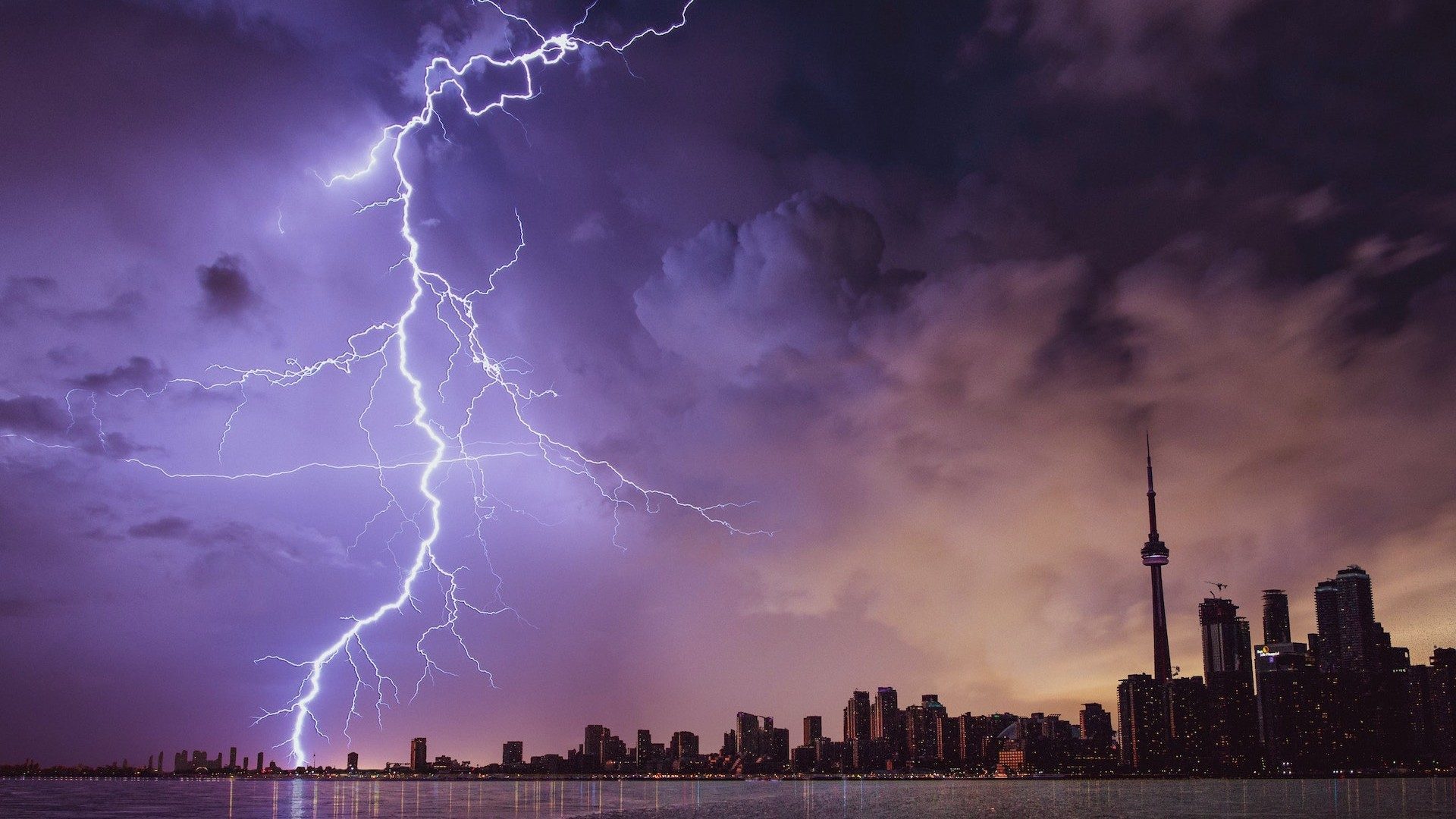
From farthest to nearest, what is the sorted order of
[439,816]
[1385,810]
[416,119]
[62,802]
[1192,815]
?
1. [62,802]
2. [1385,810]
3. [1192,815]
4. [439,816]
5. [416,119]

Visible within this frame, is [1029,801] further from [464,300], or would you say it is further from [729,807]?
[464,300]

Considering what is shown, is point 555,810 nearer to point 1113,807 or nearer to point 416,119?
point 1113,807

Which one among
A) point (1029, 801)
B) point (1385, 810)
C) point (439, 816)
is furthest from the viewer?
point (1029, 801)

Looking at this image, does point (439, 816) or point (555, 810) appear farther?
point (555, 810)

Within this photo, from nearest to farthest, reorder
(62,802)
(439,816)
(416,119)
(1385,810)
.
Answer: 1. (416,119)
2. (439,816)
3. (1385,810)
4. (62,802)

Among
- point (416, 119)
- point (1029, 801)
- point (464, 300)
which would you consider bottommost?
point (1029, 801)

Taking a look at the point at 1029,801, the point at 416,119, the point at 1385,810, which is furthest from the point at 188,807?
the point at 1385,810

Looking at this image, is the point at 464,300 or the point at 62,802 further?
the point at 62,802

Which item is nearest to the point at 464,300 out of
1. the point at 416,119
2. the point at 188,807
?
the point at 416,119

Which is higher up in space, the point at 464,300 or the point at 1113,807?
the point at 464,300
